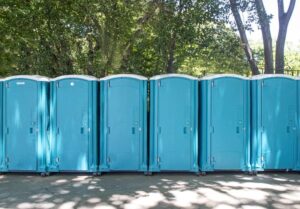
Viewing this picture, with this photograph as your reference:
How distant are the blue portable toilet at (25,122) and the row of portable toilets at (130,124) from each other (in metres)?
0.02

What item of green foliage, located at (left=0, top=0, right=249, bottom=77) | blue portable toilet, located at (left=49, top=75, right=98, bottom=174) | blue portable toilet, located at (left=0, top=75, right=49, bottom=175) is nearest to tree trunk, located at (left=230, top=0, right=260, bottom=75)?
green foliage, located at (left=0, top=0, right=249, bottom=77)

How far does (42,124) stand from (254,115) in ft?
13.2

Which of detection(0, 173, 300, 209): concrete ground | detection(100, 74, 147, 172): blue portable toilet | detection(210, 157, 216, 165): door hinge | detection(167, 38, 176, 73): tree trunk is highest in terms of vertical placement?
detection(167, 38, 176, 73): tree trunk

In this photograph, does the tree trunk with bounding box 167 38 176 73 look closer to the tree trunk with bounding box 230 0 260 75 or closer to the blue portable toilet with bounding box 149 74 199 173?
the tree trunk with bounding box 230 0 260 75

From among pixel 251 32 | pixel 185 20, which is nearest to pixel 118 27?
pixel 185 20

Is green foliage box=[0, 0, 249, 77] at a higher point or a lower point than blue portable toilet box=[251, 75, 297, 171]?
higher

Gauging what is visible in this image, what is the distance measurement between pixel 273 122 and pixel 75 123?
3754mm

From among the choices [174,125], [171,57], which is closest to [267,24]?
[171,57]

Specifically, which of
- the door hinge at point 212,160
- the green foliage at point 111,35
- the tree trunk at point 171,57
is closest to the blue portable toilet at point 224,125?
the door hinge at point 212,160

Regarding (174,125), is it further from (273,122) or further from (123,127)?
(273,122)

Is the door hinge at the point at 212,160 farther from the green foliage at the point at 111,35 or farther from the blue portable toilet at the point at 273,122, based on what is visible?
the green foliage at the point at 111,35

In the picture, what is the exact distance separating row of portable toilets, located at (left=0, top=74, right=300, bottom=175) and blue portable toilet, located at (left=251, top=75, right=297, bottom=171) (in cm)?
2

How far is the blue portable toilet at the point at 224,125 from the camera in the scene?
8586 millimetres

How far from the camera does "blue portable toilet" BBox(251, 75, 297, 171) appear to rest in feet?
28.3
